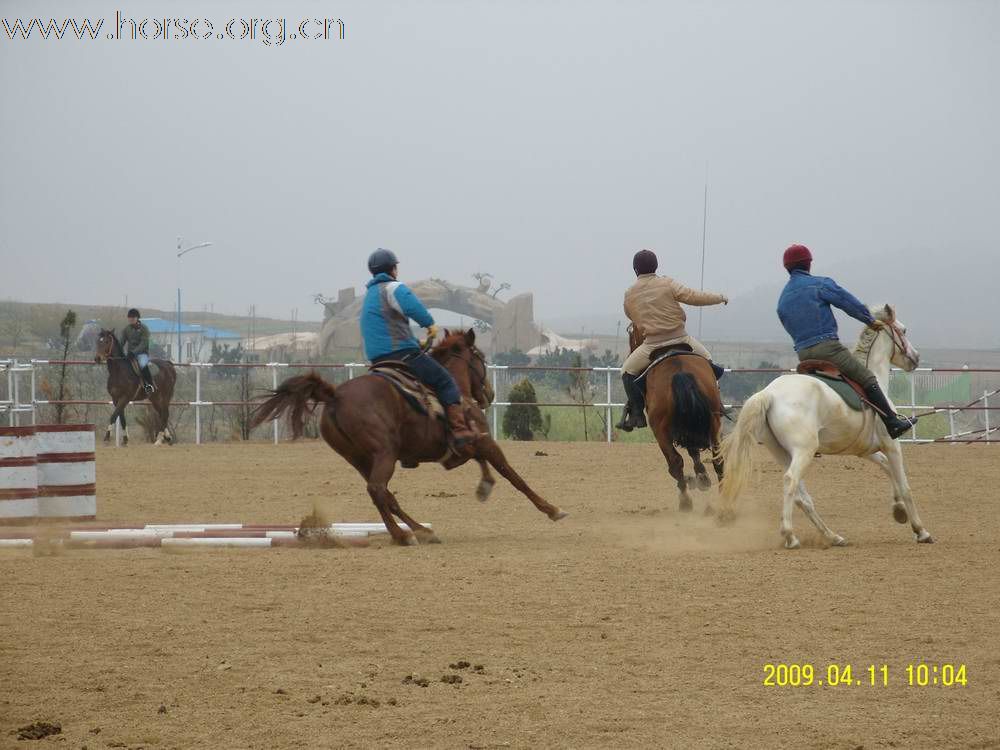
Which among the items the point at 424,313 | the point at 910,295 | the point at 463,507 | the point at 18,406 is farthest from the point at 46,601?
the point at 910,295

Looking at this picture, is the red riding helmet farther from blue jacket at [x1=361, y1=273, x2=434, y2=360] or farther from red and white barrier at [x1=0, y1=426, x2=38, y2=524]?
red and white barrier at [x1=0, y1=426, x2=38, y2=524]

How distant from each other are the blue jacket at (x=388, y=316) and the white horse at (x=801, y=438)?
262 cm

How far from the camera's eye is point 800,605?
774 centimetres

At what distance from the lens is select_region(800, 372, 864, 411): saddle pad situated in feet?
34.0

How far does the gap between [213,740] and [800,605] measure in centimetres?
366

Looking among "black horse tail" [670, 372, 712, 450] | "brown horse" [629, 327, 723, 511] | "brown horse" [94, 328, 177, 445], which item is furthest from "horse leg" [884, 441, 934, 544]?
"brown horse" [94, 328, 177, 445]

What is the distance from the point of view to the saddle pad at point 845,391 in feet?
34.0

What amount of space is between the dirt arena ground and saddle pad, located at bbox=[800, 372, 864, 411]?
105 centimetres

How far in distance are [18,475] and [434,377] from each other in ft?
12.6

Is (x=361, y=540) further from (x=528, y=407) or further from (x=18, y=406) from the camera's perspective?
(x=528, y=407)

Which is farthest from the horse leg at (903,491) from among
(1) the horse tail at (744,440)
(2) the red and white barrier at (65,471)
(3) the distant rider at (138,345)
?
(3) the distant rider at (138,345)

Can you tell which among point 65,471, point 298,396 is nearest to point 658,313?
point 298,396

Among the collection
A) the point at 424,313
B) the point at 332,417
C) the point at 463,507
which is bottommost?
the point at 463,507

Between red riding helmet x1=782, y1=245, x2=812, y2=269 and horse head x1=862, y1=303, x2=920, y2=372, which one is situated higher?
red riding helmet x1=782, y1=245, x2=812, y2=269
